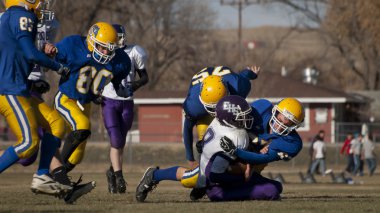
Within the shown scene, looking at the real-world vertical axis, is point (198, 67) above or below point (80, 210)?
below

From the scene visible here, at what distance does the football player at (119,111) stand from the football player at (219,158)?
2038 mm

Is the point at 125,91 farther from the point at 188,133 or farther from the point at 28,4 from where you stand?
the point at 28,4

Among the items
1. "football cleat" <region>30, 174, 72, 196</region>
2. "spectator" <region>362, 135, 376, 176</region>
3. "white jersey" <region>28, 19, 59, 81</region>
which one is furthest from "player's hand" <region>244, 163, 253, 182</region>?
"spectator" <region>362, 135, 376, 176</region>

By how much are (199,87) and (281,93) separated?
107 feet

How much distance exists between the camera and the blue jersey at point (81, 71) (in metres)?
10.6

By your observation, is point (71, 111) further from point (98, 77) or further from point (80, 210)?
point (80, 210)

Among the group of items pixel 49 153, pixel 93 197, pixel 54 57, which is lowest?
pixel 93 197

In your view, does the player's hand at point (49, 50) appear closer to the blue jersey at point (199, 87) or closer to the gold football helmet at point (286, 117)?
the blue jersey at point (199, 87)

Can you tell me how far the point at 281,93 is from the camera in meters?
43.4

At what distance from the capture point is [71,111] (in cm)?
1036

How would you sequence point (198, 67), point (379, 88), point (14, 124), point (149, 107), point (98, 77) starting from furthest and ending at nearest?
point (379, 88), point (198, 67), point (149, 107), point (98, 77), point (14, 124)

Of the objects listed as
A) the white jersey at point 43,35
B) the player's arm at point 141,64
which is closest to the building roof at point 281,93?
the player's arm at point 141,64

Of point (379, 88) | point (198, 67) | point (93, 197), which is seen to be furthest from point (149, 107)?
point (93, 197)

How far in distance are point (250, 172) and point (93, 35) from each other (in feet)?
7.50
